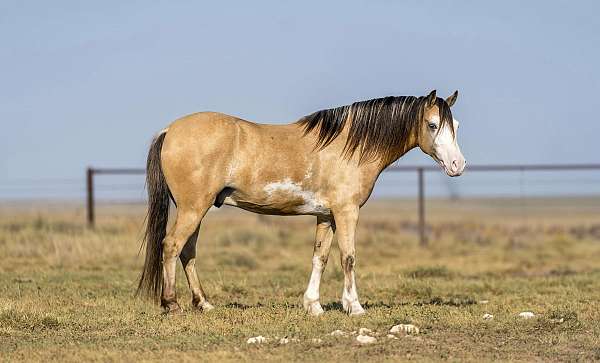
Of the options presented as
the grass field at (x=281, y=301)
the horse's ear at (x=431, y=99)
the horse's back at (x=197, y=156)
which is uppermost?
the horse's ear at (x=431, y=99)

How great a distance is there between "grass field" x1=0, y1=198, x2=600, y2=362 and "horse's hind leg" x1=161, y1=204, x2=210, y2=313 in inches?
11.9

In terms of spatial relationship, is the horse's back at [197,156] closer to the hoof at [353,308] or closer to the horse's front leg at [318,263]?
the horse's front leg at [318,263]

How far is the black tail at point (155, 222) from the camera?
9289 mm

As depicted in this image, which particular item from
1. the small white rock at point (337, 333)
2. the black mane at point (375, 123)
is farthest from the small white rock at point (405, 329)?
the black mane at point (375, 123)

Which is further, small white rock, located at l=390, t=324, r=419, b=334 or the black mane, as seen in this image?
the black mane

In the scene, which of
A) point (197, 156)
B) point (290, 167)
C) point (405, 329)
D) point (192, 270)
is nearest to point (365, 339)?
point (405, 329)

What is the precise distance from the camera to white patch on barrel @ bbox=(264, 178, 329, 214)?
9203 mm

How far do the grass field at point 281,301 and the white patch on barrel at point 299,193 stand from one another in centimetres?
109

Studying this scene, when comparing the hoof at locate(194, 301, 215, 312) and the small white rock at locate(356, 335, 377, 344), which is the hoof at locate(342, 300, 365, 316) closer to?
the hoof at locate(194, 301, 215, 312)

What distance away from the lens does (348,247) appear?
930cm

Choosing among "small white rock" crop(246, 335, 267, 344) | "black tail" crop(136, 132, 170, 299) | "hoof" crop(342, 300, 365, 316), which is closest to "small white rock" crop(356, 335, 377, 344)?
"small white rock" crop(246, 335, 267, 344)

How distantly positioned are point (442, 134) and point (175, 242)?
301cm

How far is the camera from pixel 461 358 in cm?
688

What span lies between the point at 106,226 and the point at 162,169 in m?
12.1
